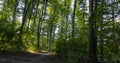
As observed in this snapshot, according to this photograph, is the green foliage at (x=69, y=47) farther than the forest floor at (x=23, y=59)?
Yes

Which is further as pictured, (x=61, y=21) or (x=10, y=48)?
(x=61, y=21)

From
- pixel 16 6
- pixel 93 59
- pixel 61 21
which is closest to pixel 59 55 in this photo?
pixel 93 59

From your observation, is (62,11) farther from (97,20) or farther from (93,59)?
(93,59)

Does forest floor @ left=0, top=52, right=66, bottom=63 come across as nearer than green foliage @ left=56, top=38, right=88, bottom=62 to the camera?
Yes

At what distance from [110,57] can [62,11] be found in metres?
19.7

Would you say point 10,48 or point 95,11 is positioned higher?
point 95,11

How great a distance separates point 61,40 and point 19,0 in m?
17.0

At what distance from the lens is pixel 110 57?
1717 centimetres

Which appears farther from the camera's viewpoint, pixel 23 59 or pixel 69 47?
pixel 69 47

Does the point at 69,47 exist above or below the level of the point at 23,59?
above

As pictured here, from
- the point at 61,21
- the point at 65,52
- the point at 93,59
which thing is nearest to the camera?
the point at 93,59

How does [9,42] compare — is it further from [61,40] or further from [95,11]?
[95,11]

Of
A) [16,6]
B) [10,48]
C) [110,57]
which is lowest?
[110,57]

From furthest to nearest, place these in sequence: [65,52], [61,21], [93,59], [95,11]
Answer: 1. [61,21]
2. [65,52]
3. [95,11]
4. [93,59]
